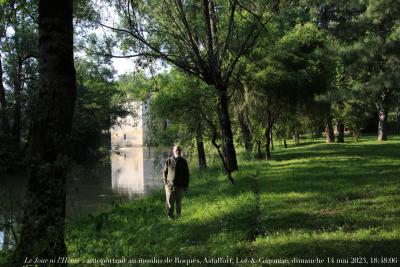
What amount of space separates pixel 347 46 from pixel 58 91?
19958 millimetres

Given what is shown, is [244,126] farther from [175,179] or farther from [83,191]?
[175,179]

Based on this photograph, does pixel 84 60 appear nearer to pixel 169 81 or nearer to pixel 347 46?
pixel 169 81

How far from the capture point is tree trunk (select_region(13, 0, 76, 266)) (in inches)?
175

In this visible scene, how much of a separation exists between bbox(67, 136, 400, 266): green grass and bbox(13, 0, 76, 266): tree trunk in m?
0.42

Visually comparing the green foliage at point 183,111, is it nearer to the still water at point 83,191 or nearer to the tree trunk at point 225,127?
the tree trunk at point 225,127

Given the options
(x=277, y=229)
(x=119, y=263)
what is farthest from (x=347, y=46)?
(x=119, y=263)

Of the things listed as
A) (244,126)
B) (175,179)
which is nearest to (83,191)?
(244,126)

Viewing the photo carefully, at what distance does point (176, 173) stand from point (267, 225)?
293 centimetres

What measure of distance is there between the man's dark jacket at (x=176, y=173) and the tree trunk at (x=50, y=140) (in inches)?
212

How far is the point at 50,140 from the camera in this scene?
523cm

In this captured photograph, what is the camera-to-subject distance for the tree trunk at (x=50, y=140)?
444 centimetres

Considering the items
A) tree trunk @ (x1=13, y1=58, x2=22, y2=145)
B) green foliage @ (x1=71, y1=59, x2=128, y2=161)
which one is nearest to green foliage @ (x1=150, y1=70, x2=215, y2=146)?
green foliage @ (x1=71, y1=59, x2=128, y2=161)

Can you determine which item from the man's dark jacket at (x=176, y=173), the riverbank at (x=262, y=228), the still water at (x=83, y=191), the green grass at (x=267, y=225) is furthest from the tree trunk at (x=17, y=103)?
the man's dark jacket at (x=176, y=173)

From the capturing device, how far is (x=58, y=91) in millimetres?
5465
